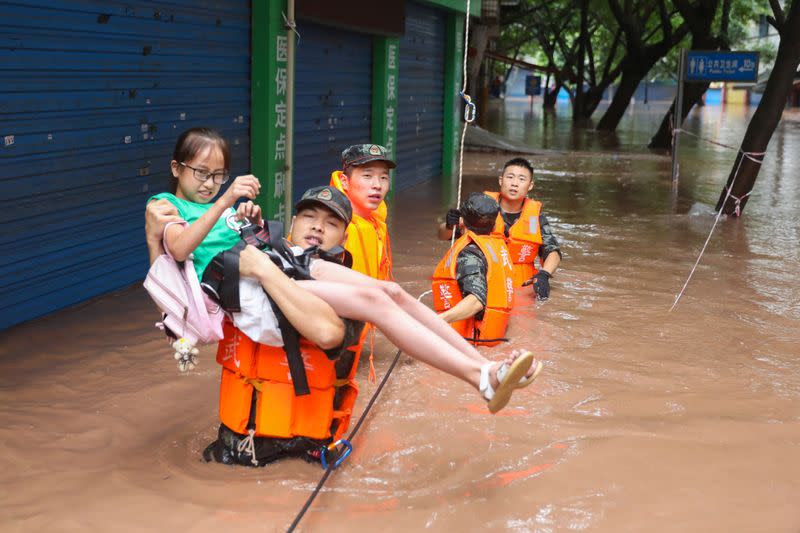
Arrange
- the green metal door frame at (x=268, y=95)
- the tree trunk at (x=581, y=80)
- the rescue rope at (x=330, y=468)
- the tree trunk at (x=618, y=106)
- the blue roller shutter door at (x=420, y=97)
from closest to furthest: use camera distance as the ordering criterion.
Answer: the rescue rope at (x=330, y=468) → the green metal door frame at (x=268, y=95) → the blue roller shutter door at (x=420, y=97) → the tree trunk at (x=618, y=106) → the tree trunk at (x=581, y=80)

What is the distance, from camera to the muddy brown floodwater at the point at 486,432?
3.69 meters

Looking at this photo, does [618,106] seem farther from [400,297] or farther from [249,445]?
[249,445]

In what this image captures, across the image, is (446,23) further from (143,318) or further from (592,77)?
(592,77)

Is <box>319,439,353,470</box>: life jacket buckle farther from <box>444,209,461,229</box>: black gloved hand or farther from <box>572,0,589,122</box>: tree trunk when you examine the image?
<box>572,0,589,122</box>: tree trunk

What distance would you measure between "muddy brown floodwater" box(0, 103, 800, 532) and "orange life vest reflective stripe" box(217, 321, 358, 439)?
0.63ft

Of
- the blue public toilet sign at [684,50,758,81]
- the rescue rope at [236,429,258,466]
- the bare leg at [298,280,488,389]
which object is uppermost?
the blue public toilet sign at [684,50,758,81]

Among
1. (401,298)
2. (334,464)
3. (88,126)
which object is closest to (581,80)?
(88,126)

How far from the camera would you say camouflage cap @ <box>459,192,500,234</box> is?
583 centimetres

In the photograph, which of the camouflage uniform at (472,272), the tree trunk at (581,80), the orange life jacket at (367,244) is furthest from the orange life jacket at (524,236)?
the tree trunk at (581,80)

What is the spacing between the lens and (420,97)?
14672 millimetres

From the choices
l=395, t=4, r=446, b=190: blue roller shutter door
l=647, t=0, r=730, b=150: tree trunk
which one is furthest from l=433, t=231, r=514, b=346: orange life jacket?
l=647, t=0, r=730, b=150: tree trunk

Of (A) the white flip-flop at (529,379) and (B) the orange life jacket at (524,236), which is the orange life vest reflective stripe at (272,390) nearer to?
(A) the white flip-flop at (529,379)

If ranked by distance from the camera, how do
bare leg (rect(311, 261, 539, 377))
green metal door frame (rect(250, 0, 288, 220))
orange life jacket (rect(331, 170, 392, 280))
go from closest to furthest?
bare leg (rect(311, 261, 539, 377)), orange life jacket (rect(331, 170, 392, 280)), green metal door frame (rect(250, 0, 288, 220))

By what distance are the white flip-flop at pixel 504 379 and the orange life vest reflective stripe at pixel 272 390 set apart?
2.17ft
